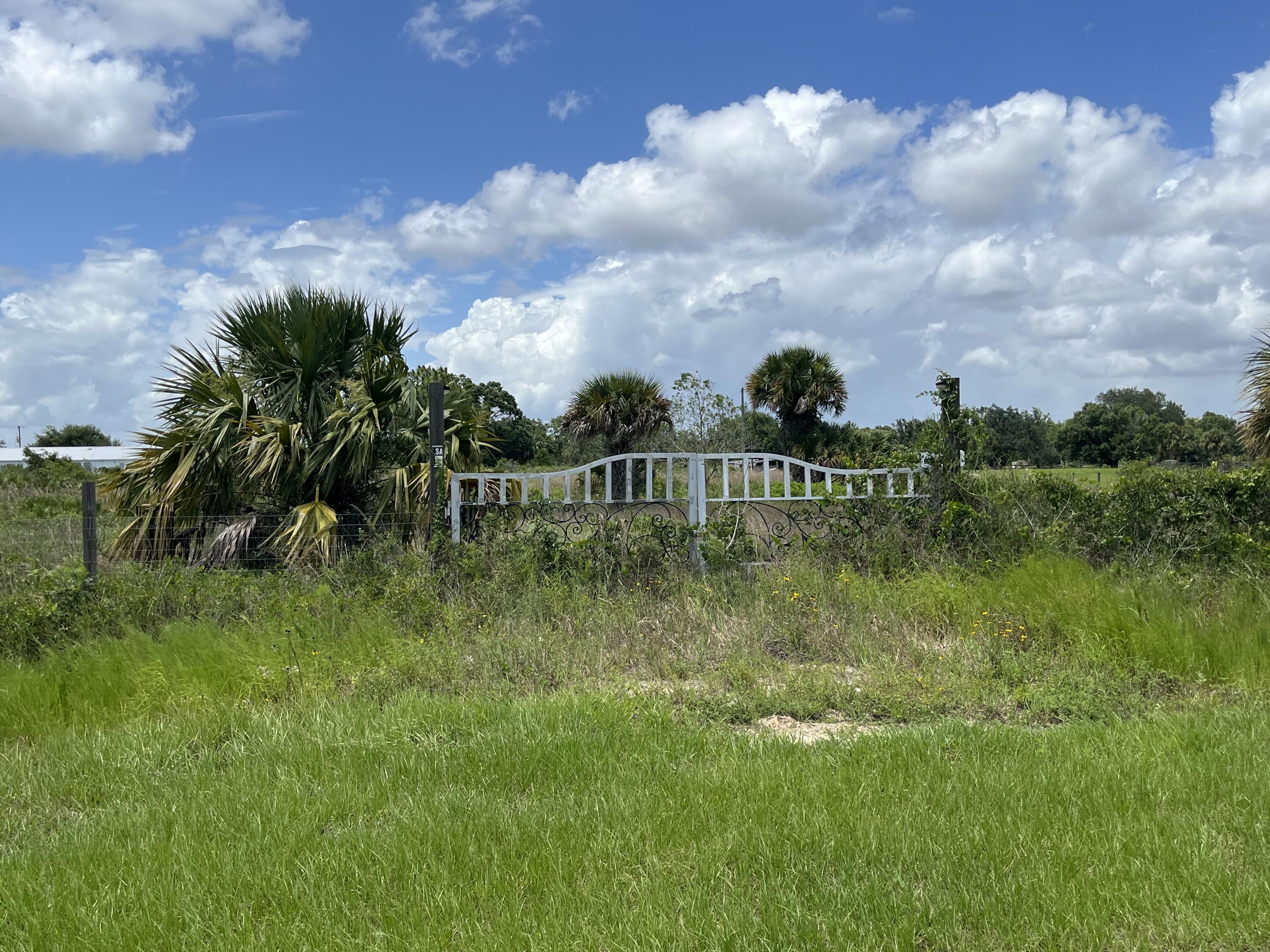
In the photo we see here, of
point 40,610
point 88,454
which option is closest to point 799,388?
point 40,610

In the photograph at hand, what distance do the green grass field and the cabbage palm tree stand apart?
12.1 m

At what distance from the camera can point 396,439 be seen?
9586 millimetres

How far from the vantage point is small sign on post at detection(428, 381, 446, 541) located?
8219 mm

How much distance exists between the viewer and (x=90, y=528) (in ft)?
25.6

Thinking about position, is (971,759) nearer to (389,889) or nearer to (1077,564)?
(389,889)

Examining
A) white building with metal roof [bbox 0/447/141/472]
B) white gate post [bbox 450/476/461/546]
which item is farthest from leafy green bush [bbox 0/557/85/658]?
white building with metal roof [bbox 0/447/141/472]

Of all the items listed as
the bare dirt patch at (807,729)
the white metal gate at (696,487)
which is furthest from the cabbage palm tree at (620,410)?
the bare dirt patch at (807,729)

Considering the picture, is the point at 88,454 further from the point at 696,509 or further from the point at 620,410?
the point at 696,509

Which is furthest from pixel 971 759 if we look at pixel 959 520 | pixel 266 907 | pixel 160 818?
pixel 959 520

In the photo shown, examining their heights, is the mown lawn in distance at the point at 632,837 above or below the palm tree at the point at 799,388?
below

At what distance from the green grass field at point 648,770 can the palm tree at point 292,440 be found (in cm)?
216

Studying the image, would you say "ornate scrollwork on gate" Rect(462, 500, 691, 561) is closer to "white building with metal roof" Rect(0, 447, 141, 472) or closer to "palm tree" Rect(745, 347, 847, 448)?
"palm tree" Rect(745, 347, 847, 448)

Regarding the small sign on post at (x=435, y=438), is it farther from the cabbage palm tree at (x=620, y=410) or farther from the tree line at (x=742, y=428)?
the cabbage palm tree at (x=620, y=410)

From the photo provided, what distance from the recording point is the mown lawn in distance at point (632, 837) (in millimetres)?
2617
